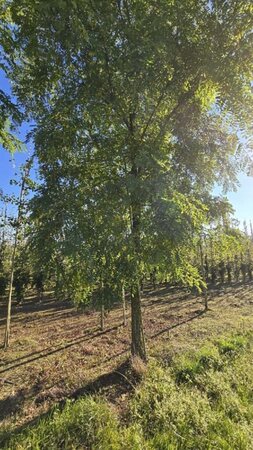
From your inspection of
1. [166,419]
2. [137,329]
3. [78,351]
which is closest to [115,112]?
[137,329]

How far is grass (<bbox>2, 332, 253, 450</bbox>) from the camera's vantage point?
4090mm

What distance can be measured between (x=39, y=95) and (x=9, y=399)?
7280mm

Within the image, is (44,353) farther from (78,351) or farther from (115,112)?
(115,112)

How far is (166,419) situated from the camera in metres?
4.62

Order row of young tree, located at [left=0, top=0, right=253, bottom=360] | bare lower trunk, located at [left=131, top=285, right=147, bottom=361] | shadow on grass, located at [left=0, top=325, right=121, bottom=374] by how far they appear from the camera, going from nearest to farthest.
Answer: row of young tree, located at [left=0, top=0, right=253, bottom=360] → bare lower trunk, located at [left=131, top=285, right=147, bottom=361] → shadow on grass, located at [left=0, top=325, right=121, bottom=374]

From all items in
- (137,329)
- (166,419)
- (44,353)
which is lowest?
(44,353)

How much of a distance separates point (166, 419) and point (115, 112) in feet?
21.7

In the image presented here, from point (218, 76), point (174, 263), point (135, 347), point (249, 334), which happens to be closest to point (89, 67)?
point (218, 76)

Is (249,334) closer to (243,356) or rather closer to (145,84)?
(243,356)

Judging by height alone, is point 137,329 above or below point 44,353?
above

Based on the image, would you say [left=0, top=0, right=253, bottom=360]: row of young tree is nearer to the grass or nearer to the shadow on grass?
the grass

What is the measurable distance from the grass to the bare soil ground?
0.74m

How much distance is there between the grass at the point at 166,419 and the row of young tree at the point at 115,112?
2.24 metres

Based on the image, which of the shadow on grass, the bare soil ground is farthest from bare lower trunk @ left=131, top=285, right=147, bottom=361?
the shadow on grass
